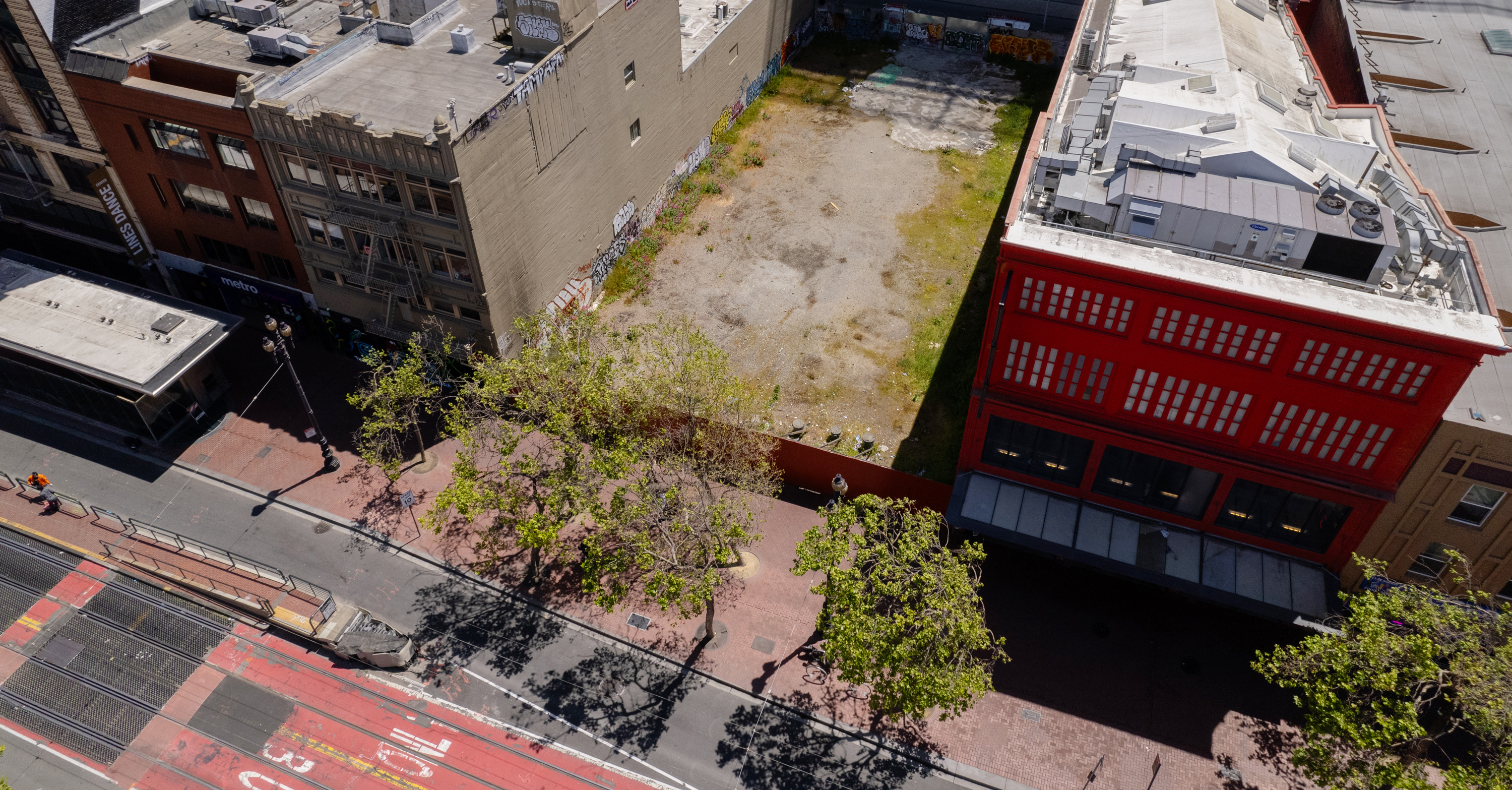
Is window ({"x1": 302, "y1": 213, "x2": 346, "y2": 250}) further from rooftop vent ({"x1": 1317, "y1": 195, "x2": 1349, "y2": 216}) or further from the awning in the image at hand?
rooftop vent ({"x1": 1317, "y1": 195, "x2": 1349, "y2": 216})

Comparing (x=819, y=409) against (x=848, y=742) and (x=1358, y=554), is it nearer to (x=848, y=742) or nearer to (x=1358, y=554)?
(x=848, y=742)

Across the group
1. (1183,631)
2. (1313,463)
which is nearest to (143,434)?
(1183,631)

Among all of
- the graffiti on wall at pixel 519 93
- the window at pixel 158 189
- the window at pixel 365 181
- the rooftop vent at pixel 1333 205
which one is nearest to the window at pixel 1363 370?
the rooftop vent at pixel 1333 205

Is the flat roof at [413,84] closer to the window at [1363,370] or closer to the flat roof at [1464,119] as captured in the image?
the window at [1363,370]

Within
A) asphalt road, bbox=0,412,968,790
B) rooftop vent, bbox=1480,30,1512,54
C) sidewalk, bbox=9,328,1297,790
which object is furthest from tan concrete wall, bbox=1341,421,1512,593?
rooftop vent, bbox=1480,30,1512,54

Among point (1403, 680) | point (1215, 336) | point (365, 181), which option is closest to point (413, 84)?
point (365, 181)

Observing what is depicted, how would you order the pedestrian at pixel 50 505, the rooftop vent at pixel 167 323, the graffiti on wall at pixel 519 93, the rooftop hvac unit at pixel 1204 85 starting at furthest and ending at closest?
the rooftop vent at pixel 167 323
the pedestrian at pixel 50 505
the graffiti on wall at pixel 519 93
the rooftop hvac unit at pixel 1204 85

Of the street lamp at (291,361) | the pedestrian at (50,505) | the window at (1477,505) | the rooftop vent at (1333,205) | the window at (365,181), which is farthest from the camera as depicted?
the pedestrian at (50,505)
